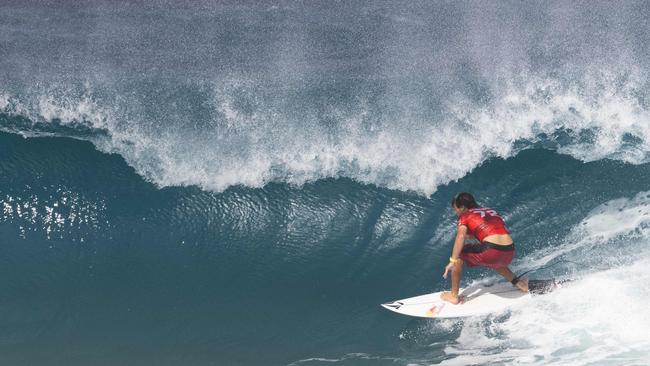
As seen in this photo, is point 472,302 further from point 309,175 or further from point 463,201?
point 309,175

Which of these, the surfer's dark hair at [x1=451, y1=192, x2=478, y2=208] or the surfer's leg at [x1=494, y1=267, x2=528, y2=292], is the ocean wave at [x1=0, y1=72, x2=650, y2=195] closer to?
the surfer's leg at [x1=494, y1=267, x2=528, y2=292]

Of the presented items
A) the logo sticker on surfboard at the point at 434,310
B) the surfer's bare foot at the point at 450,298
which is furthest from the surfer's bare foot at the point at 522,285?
the logo sticker on surfboard at the point at 434,310

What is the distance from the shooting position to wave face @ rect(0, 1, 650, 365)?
8.09m

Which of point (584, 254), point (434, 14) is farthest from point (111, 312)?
point (434, 14)

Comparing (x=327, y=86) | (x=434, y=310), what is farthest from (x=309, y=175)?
(x=434, y=310)

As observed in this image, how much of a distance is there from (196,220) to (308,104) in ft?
8.12

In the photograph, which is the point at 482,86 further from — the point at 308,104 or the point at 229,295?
the point at 229,295

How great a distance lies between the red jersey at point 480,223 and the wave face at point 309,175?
3.97 feet

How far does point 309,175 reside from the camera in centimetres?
976

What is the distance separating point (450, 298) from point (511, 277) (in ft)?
2.43

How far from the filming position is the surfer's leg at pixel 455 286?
7664 mm

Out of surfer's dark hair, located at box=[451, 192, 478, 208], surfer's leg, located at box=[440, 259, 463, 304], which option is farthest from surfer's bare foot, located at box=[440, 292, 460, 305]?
surfer's dark hair, located at box=[451, 192, 478, 208]

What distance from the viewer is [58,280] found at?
8.79m

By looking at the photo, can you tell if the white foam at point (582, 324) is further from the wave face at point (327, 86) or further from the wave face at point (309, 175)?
the wave face at point (327, 86)
